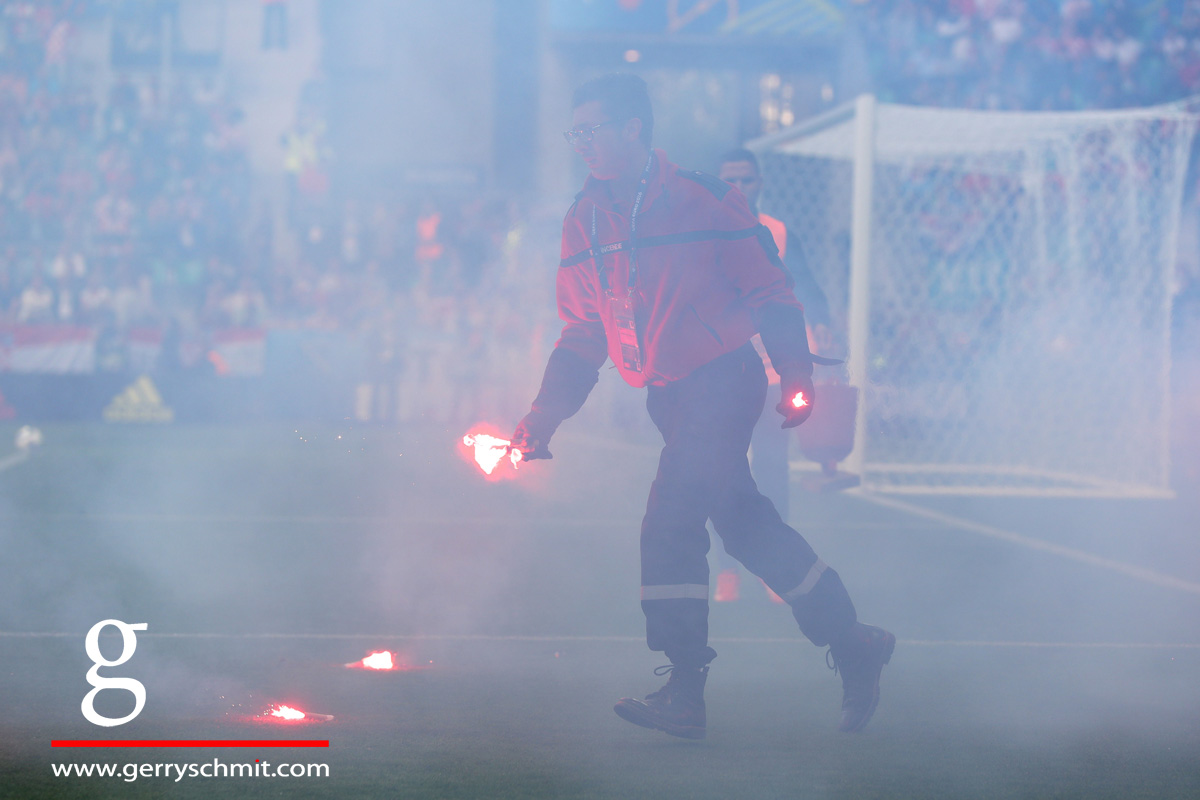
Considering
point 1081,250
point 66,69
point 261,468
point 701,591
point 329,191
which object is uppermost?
point 66,69

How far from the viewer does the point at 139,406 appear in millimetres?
13414

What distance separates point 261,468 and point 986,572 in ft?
19.0

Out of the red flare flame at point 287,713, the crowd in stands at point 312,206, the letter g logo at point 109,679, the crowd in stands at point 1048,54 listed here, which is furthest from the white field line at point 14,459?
the crowd in stands at point 1048,54

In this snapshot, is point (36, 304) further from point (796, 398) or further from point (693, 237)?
point (796, 398)

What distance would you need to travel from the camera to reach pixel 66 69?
1830cm

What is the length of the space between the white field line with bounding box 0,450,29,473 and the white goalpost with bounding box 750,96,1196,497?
6.39m

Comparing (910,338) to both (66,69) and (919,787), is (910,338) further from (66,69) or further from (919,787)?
(66,69)

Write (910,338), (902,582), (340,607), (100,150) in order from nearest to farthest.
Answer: (340,607)
(902,582)
(910,338)
(100,150)

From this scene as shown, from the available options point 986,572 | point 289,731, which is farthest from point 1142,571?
point 289,731

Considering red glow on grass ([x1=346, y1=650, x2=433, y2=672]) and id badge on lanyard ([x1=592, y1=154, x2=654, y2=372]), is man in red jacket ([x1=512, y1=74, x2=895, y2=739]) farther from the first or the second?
red glow on grass ([x1=346, y1=650, x2=433, y2=672])

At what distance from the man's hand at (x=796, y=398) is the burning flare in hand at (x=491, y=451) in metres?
0.76

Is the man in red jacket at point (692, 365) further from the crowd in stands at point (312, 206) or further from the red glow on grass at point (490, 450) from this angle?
the crowd in stands at point (312, 206)

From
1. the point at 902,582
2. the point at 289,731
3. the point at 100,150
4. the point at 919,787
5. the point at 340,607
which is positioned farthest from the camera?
→ the point at 100,150

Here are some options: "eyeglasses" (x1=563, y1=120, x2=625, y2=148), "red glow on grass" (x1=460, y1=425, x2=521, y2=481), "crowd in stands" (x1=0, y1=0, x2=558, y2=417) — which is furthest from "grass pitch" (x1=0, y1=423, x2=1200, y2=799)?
"crowd in stands" (x1=0, y1=0, x2=558, y2=417)
